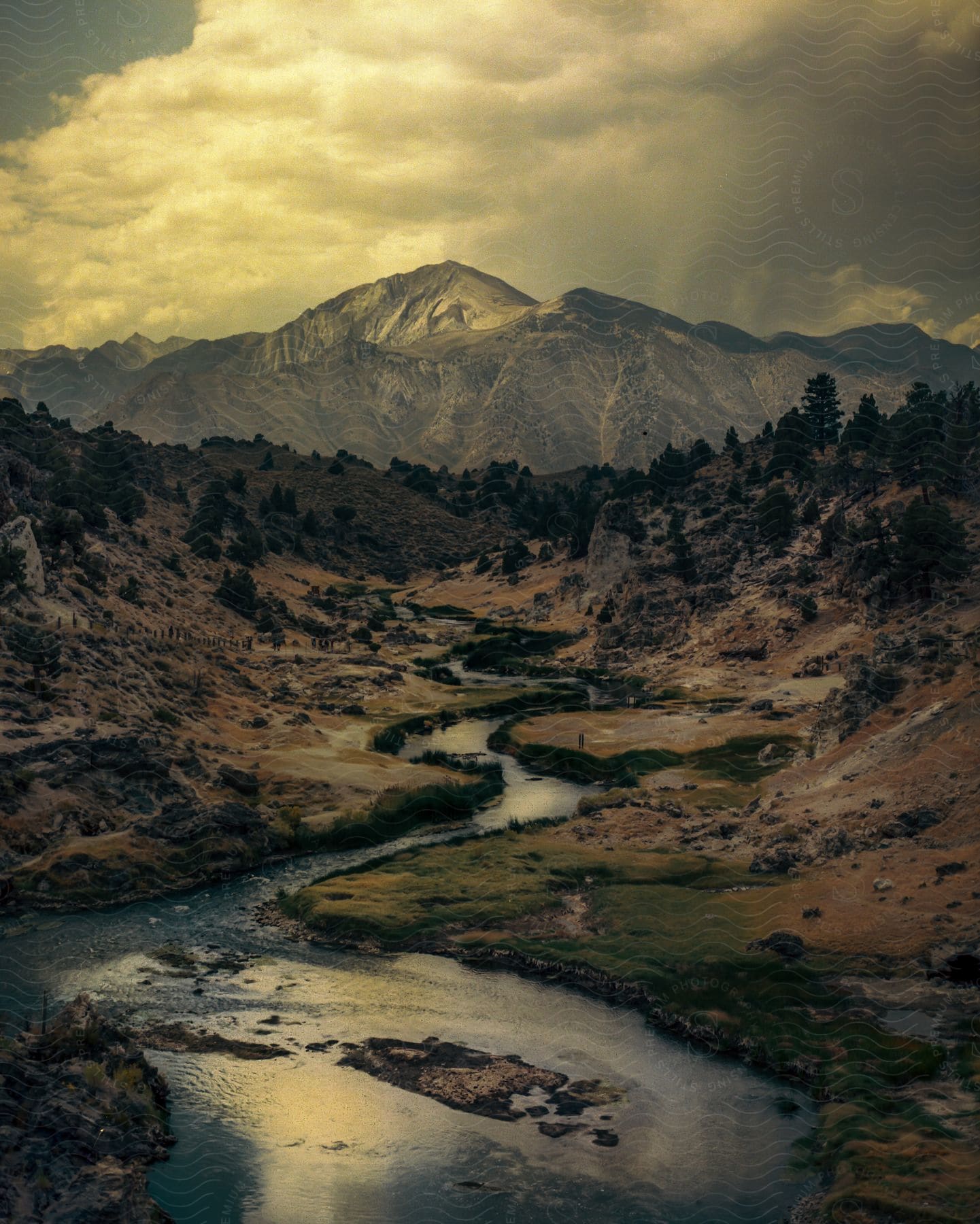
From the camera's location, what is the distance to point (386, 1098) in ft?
101

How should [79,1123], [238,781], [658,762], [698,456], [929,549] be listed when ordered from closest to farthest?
[79,1123], [238,781], [658,762], [929,549], [698,456]

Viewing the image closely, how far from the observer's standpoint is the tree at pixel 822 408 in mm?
123125

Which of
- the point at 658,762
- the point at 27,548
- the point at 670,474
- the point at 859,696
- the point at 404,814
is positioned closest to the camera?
the point at 859,696

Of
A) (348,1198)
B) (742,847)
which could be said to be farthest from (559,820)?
(348,1198)

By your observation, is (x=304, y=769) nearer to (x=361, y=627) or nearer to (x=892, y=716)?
(x=892, y=716)

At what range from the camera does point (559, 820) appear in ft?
180

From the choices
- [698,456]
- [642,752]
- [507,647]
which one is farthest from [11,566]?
[698,456]

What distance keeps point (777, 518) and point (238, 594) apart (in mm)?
48244

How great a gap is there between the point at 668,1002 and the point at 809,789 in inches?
702

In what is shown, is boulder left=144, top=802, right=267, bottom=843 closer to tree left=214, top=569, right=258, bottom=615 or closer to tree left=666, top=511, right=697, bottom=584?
tree left=214, top=569, right=258, bottom=615

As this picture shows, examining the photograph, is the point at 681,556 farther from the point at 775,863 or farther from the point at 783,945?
the point at 783,945

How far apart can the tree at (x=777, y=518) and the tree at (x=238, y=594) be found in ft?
152

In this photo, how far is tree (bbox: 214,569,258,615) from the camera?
103 meters

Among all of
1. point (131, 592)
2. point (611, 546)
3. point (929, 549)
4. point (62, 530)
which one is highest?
point (62, 530)
